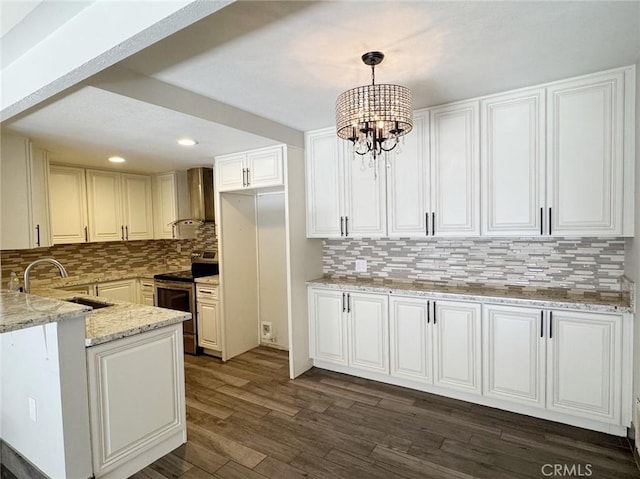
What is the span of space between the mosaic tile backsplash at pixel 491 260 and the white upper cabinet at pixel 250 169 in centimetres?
97

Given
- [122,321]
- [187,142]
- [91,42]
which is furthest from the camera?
[187,142]

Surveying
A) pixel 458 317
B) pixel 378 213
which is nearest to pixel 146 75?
pixel 378 213

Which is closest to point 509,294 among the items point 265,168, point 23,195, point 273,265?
point 265,168

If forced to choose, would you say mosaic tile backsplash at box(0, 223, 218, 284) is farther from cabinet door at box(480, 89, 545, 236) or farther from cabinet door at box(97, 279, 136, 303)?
cabinet door at box(480, 89, 545, 236)

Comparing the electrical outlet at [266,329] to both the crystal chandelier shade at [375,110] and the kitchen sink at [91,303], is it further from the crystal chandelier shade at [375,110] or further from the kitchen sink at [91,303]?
the crystal chandelier shade at [375,110]

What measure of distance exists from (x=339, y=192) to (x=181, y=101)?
1.64 m

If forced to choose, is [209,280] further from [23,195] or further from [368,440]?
[368,440]

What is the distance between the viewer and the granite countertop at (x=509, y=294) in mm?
2387

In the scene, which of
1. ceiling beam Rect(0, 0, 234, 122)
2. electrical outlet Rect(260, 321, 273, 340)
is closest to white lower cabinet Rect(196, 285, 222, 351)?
electrical outlet Rect(260, 321, 273, 340)

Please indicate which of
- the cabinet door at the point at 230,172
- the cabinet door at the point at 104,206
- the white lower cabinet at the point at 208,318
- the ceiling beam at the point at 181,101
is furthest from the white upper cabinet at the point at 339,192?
the cabinet door at the point at 104,206

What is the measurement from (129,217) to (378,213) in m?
3.52

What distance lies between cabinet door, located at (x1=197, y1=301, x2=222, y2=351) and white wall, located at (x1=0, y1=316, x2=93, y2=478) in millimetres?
2000

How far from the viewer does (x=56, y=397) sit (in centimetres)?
188

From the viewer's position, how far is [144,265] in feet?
17.8
